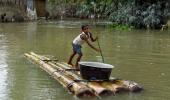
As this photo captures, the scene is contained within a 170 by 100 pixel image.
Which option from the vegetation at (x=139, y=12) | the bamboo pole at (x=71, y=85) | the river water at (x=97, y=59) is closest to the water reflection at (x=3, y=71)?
the river water at (x=97, y=59)

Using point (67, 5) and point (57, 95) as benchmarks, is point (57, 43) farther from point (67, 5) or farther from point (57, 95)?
point (67, 5)

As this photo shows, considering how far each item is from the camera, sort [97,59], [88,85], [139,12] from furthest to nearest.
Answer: [139,12], [97,59], [88,85]

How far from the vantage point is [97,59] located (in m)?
16.8

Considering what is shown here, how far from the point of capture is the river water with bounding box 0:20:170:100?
11133mm

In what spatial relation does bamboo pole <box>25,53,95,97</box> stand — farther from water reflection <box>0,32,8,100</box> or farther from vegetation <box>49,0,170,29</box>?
vegetation <box>49,0,170,29</box>

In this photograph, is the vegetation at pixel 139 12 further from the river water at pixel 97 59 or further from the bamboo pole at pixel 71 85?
the bamboo pole at pixel 71 85

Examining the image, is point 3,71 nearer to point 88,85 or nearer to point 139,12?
point 88,85

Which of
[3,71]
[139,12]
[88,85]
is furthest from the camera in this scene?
[139,12]

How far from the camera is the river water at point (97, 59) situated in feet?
36.5

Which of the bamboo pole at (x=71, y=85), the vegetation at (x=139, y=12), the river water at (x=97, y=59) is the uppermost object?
the vegetation at (x=139, y=12)

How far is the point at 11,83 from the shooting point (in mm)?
12305

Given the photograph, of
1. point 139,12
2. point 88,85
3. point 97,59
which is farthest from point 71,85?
point 139,12

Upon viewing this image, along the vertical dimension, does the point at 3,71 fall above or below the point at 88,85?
below

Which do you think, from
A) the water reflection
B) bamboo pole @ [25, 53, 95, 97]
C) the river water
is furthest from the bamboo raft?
the water reflection
